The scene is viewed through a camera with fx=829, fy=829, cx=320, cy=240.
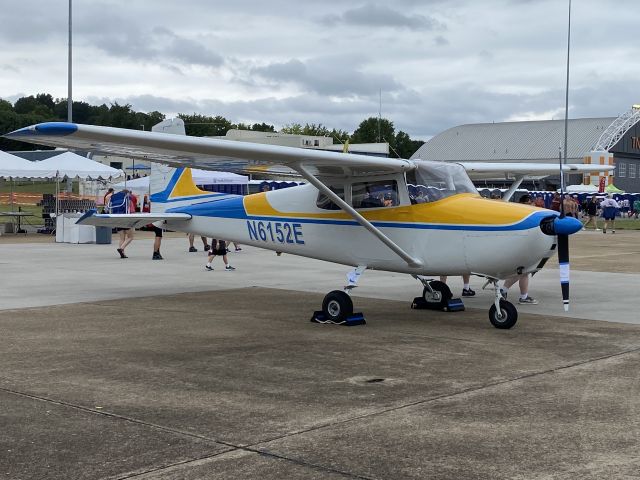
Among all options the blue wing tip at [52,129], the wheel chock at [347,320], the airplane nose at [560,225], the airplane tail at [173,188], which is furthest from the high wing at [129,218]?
the airplane nose at [560,225]

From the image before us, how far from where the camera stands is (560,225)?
9.61 m

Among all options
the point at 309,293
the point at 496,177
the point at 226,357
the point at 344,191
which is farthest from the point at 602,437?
the point at 496,177

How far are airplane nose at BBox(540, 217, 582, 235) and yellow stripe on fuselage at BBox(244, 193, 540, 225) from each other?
30 cm

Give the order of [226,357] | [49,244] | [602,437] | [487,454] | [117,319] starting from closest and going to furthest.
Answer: [487,454] < [602,437] < [226,357] < [117,319] < [49,244]

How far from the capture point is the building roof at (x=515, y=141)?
76.9 metres

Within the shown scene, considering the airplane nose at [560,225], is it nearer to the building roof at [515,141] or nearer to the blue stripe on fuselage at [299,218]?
the blue stripe on fuselage at [299,218]

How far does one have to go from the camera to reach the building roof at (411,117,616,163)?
7693 cm

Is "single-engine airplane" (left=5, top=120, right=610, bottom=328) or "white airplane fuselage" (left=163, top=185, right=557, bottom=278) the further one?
"white airplane fuselage" (left=163, top=185, right=557, bottom=278)

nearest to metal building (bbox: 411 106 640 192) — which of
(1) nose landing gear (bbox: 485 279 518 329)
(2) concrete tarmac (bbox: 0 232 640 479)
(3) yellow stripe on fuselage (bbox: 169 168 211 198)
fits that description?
(3) yellow stripe on fuselage (bbox: 169 168 211 198)

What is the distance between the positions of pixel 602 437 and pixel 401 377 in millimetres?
2213

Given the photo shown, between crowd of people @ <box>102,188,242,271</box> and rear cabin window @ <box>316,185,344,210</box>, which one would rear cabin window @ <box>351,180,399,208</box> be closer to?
rear cabin window @ <box>316,185,344,210</box>

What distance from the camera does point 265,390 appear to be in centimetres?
679

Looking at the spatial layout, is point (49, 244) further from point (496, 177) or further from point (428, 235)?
point (428, 235)

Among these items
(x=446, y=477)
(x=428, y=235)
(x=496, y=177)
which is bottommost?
(x=446, y=477)
